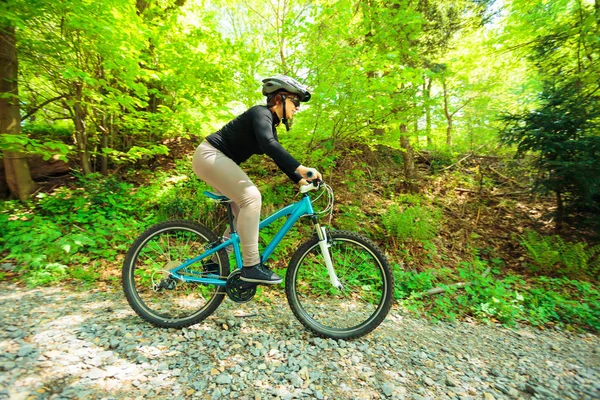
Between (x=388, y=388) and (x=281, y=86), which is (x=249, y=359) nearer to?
(x=388, y=388)

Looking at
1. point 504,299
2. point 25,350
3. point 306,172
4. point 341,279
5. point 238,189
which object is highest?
point 306,172

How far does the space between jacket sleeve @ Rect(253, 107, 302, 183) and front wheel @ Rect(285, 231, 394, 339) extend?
2.46 ft

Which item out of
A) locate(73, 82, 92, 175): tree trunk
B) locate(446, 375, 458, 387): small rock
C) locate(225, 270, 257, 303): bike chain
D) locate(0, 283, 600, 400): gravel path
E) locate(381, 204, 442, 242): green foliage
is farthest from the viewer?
locate(73, 82, 92, 175): tree trunk

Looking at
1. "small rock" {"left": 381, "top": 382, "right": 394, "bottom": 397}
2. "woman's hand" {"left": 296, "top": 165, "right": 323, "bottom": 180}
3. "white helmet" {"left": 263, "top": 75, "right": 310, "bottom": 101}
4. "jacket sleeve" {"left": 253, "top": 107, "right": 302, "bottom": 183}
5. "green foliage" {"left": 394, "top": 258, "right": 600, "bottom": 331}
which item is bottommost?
"green foliage" {"left": 394, "top": 258, "right": 600, "bottom": 331}

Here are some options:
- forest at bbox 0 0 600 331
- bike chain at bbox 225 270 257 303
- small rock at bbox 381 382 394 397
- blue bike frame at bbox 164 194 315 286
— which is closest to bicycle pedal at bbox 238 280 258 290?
bike chain at bbox 225 270 257 303

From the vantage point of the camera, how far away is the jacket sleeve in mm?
2186

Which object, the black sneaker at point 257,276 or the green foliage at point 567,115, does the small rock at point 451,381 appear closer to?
the black sneaker at point 257,276

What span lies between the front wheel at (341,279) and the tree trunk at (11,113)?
509cm

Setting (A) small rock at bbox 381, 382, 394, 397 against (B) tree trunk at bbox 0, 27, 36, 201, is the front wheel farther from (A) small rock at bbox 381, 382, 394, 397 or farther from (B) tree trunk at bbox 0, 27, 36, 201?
(B) tree trunk at bbox 0, 27, 36, 201

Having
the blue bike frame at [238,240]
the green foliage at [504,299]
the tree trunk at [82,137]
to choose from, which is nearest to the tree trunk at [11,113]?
the tree trunk at [82,137]

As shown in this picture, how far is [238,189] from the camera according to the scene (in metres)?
2.31

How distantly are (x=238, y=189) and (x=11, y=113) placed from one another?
16.3 feet

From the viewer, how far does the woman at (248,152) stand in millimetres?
2232

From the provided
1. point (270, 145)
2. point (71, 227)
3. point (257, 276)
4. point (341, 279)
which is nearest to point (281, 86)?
point (270, 145)
